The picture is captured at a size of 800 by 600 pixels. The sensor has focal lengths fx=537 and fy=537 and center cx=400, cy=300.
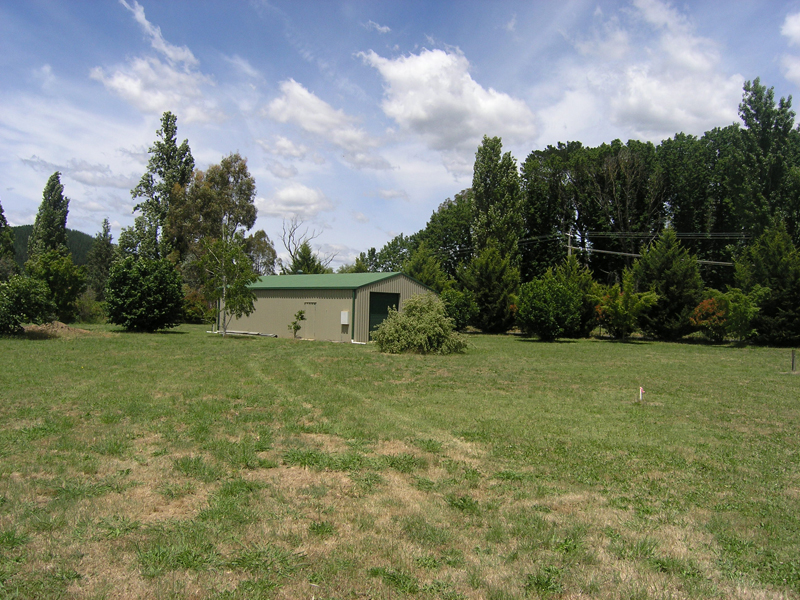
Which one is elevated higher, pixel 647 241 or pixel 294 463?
pixel 647 241

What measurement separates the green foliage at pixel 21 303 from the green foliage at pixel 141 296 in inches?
245

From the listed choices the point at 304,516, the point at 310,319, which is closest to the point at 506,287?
the point at 310,319

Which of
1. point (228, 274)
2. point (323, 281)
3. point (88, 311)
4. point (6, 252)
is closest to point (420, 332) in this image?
point (323, 281)

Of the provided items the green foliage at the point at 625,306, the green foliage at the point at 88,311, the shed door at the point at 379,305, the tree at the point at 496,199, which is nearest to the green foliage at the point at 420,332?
the shed door at the point at 379,305

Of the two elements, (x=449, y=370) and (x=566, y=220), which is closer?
(x=449, y=370)

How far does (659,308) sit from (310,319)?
17.9 metres

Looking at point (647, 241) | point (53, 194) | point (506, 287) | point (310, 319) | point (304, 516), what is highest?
point (53, 194)

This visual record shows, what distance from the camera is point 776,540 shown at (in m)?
4.11

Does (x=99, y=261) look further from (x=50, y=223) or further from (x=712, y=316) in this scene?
(x=712, y=316)

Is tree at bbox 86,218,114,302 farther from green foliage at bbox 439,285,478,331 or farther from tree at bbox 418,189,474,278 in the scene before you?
green foliage at bbox 439,285,478,331

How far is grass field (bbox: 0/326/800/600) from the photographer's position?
11.4 feet

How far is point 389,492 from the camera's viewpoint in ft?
16.5

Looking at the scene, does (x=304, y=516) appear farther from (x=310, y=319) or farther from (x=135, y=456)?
(x=310, y=319)

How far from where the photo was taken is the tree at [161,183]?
42.6 m
